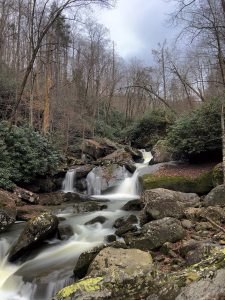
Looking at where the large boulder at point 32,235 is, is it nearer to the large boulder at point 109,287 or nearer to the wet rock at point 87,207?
the wet rock at point 87,207

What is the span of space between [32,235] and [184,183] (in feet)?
22.9

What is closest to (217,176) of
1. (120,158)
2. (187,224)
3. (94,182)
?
(187,224)

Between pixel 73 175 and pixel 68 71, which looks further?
pixel 68 71

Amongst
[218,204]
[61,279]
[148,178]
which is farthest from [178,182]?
[61,279]

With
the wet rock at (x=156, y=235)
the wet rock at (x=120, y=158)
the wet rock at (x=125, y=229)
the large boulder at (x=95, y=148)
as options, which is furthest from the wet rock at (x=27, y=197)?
the large boulder at (x=95, y=148)

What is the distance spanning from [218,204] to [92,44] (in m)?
29.7

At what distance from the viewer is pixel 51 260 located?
28.2 ft

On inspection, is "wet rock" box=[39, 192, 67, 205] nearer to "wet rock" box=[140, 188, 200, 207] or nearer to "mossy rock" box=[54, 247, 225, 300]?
"wet rock" box=[140, 188, 200, 207]

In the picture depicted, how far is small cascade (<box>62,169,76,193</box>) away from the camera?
1788cm

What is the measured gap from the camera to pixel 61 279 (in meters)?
7.50

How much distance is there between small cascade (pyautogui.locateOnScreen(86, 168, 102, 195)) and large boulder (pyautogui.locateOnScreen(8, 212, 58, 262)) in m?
8.14

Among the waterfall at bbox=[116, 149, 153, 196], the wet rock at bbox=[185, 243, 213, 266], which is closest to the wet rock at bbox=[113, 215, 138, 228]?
the wet rock at bbox=[185, 243, 213, 266]

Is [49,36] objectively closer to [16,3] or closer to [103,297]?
[16,3]

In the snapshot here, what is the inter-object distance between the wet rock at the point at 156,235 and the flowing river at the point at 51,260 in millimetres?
1580
